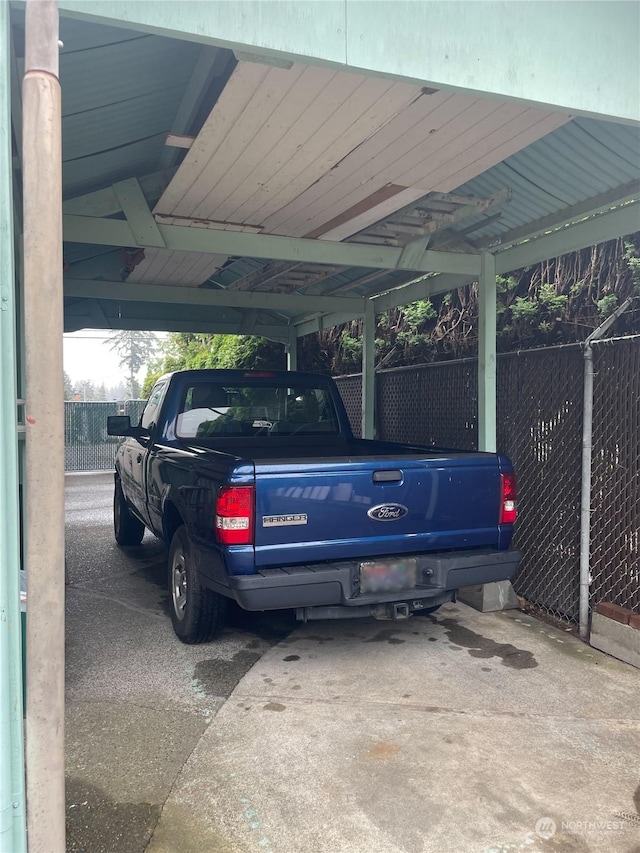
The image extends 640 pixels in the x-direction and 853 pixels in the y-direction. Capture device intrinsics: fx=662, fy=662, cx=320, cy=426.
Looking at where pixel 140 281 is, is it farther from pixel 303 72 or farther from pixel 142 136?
pixel 303 72

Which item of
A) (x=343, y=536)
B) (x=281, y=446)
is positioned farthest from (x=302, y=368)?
(x=343, y=536)

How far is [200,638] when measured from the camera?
4625 mm

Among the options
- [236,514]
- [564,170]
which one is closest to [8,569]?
[236,514]

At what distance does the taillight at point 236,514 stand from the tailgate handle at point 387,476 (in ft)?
2.59

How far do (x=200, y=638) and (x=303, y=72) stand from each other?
3572mm

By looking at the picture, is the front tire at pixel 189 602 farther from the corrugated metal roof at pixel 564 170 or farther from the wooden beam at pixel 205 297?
the wooden beam at pixel 205 297

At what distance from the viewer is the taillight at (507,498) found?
4441 millimetres

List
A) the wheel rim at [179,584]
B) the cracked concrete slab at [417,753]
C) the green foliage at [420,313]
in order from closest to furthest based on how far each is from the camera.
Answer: the cracked concrete slab at [417,753] < the wheel rim at [179,584] < the green foliage at [420,313]

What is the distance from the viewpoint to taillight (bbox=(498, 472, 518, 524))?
4441 mm

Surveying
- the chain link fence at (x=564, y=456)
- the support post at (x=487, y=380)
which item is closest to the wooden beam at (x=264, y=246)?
the support post at (x=487, y=380)

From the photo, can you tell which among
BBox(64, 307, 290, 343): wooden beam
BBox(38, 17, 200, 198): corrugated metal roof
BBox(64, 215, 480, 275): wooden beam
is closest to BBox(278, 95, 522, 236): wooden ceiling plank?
BBox(64, 215, 480, 275): wooden beam

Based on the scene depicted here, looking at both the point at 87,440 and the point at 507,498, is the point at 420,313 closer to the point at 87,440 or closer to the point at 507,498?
the point at 507,498

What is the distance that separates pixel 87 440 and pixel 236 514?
48.0ft

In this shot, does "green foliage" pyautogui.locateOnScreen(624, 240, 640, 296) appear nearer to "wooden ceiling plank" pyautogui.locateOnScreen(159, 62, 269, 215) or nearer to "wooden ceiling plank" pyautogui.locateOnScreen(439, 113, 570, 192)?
"wooden ceiling plank" pyautogui.locateOnScreen(439, 113, 570, 192)
